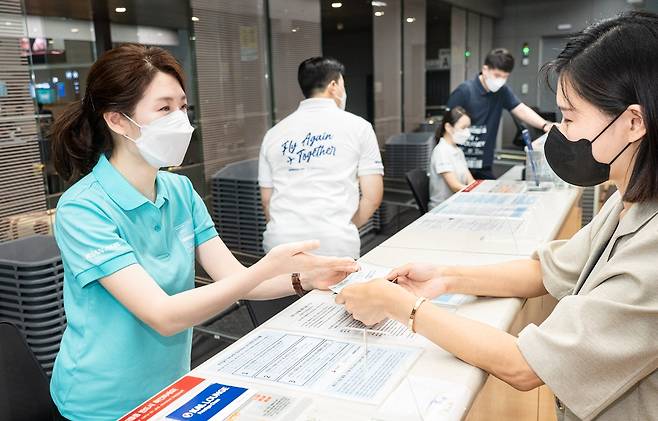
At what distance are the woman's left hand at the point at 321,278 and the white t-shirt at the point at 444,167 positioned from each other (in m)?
2.32

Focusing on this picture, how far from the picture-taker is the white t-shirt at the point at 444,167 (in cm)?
378

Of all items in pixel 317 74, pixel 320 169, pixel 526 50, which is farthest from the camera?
pixel 526 50

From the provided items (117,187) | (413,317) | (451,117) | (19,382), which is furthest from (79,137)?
(451,117)

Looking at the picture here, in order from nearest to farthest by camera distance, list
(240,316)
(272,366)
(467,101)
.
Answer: (272,366)
(240,316)
(467,101)

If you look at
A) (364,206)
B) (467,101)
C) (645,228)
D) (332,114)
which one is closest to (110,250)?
(645,228)

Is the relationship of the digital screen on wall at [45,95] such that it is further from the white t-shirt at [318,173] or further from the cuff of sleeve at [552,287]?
the cuff of sleeve at [552,287]

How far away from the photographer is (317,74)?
108 inches

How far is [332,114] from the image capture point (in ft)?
8.71

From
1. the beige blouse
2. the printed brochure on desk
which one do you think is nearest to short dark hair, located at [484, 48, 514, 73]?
the beige blouse

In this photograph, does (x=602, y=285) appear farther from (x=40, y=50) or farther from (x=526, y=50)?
(x=526, y=50)

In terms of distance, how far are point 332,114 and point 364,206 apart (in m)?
0.54

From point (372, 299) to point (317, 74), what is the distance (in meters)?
1.71

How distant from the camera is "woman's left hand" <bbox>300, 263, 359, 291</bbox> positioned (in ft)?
5.19

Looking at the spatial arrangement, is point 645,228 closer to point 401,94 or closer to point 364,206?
point 364,206
